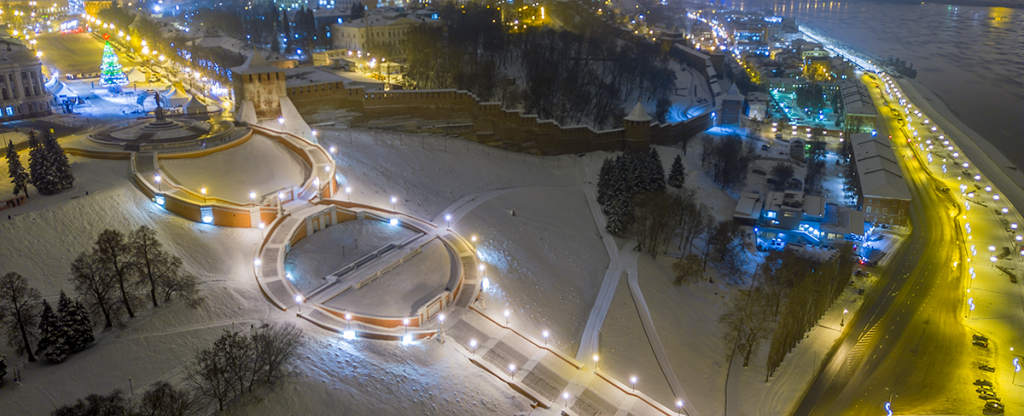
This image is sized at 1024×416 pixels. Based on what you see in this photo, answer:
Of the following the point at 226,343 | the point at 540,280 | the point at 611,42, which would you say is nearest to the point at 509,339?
the point at 540,280

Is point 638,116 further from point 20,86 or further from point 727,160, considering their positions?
point 20,86

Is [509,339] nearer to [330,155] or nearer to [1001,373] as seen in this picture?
[330,155]

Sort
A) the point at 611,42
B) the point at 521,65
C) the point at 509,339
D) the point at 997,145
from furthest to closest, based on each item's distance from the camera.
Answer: the point at 611,42 → the point at 997,145 → the point at 521,65 → the point at 509,339

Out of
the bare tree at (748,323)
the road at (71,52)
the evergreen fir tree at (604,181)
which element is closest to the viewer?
the bare tree at (748,323)

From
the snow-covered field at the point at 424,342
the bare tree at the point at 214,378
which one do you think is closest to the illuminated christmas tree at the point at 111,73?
the snow-covered field at the point at 424,342

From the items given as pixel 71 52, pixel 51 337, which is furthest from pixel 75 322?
pixel 71 52

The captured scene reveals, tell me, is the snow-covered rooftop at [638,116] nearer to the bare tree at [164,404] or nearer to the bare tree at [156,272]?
the bare tree at [156,272]

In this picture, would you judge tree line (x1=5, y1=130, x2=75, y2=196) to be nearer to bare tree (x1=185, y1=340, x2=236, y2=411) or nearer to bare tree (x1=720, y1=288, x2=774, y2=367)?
bare tree (x1=185, y1=340, x2=236, y2=411)
